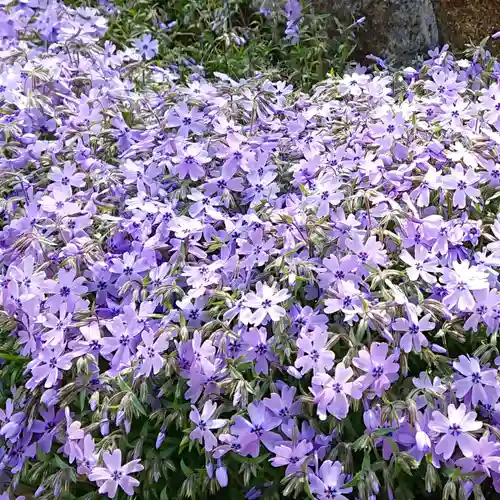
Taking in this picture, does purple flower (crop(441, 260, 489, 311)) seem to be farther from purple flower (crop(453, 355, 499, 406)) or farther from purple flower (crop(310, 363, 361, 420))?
purple flower (crop(310, 363, 361, 420))

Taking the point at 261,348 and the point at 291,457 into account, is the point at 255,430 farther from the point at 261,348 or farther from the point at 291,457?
the point at 261,348

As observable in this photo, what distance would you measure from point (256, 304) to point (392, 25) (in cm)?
227

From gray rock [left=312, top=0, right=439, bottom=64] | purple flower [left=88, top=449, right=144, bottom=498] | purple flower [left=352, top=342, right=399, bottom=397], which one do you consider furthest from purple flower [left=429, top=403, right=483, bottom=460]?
gray rock [left=312, top=0, right=439, bottom=64]

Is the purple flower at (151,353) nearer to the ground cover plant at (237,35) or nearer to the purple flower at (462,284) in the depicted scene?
the purple flower at (462,284)

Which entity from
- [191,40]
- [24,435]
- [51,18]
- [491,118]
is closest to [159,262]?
[24,435]

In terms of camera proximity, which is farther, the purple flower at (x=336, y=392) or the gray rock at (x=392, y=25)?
the gray rock at (x=392, y=25)

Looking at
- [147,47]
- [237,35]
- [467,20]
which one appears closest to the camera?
[467,20]

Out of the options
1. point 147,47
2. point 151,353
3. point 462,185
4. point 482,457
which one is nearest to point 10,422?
point 151,353

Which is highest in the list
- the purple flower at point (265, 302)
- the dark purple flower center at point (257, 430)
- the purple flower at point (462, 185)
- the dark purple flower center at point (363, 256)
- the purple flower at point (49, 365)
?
the purple flower at point (462, 185)

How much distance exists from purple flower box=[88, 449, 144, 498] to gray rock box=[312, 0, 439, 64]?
2.55 m

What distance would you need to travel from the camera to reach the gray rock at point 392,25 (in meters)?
3.58

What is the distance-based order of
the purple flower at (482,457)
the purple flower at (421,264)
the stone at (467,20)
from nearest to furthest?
the purple flower at (482,457), the purple flower at (421,264), the stone at (467,20)

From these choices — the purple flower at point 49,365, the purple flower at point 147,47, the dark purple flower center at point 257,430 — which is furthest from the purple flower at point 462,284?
the purple flower at point 147,47

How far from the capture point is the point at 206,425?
5.95ft
